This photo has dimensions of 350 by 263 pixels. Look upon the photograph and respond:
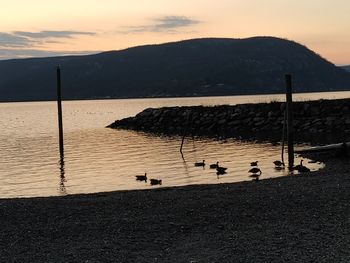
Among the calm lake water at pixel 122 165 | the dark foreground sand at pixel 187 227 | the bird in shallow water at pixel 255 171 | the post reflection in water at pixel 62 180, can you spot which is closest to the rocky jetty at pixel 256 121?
the calm lake water at pixel 122 165

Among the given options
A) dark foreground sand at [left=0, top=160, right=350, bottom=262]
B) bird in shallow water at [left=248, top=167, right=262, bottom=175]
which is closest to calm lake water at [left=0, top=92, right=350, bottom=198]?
bird in shallow water at [left=248, top=167, right=262, bottom=175]

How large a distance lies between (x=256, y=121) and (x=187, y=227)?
41346 millimetres

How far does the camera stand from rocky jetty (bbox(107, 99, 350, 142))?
43625 millimetres

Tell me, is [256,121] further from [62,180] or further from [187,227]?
[187,227]

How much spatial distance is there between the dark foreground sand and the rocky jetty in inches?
954

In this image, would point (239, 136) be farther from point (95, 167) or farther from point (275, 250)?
point (275, 250)

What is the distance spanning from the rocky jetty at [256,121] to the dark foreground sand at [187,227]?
79.5 ft

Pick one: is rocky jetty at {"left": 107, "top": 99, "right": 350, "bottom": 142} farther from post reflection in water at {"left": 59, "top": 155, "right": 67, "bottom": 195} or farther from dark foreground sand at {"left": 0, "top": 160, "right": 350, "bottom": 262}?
dark foreground sand at {"left": 0, "top": 160, "right": 350, "bottom": 262}

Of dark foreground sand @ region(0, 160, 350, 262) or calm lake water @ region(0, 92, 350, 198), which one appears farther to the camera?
calm lake water @ region(0, 92, 350, 198)

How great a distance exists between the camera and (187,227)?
1055cm

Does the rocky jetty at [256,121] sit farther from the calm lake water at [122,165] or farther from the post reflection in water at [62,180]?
the post reflection in water at [62,180]

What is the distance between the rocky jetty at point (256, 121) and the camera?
4362 centimetres

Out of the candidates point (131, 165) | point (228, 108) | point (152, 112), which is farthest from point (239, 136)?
point (152, 112)

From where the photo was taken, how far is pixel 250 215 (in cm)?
1143
